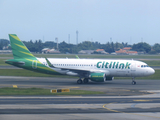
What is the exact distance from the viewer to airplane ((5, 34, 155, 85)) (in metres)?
36.4

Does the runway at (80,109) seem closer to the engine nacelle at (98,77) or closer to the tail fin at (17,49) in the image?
the engine nacelle at (98,77)

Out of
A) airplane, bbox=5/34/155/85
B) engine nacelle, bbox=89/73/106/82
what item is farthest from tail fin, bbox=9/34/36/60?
engine nacelle, bbox=89/73/106/82

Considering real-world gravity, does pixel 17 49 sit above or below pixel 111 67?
above

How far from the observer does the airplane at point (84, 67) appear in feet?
119

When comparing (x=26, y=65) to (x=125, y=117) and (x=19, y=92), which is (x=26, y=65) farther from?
(x=125, y=117)

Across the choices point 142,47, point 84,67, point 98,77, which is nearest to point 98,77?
point 98,77

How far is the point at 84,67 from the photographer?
37656 mm

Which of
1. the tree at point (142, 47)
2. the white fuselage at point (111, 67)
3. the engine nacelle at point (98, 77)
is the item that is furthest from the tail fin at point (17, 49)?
the tree at point (142, 47)

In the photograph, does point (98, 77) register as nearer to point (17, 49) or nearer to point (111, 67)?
point (111, 67)

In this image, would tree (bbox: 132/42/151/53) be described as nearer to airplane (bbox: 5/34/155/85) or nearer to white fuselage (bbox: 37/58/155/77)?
white fuselage (bbox: 37/58/155/77)

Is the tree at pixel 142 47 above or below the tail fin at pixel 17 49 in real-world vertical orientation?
above

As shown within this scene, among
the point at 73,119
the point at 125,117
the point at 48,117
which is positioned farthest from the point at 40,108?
the point at 125,117

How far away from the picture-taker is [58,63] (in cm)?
3838

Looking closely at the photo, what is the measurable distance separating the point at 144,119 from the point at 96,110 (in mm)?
3756
